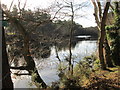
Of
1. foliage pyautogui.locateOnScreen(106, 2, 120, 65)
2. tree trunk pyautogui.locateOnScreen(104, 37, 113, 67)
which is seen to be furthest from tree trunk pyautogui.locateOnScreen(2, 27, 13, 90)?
foliage pyautogui.locateOnScreen(106, 2, 120, 65)

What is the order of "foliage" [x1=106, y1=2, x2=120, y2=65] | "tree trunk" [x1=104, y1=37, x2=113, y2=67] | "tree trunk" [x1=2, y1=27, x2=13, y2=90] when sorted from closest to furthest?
"tree trunk" [x1=2, y1=27, x2=13, y2=90]
"tree trunk" [x1=104, y1=37, x2=113, y2=67]
"foliage" [x1=106, y1=2, x2=120, y2=65]

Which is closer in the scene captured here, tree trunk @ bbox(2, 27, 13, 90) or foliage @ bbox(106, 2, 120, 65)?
tree trunk @ bbox(2, 27, 13, 90)

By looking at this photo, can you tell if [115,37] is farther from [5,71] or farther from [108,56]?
[5,71]

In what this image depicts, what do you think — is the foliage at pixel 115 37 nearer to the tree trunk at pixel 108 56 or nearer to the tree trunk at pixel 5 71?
the tree trunk at pixel 108 56

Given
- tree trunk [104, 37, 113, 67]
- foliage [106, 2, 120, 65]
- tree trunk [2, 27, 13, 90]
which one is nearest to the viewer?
tree trunk [2, 27, 13, 90]

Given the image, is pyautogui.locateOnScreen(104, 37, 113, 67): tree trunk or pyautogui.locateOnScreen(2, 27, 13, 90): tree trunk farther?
pyautogui.locateOnScreen(104, 37, 113, 67): tree trunk

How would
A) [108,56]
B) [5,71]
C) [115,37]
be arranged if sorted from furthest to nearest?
[115,37] → [108,56] → [5,71]

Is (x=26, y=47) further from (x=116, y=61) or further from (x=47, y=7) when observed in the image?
(x=116, y=61)

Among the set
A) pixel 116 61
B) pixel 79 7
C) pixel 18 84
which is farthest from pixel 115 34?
pixel 18 84

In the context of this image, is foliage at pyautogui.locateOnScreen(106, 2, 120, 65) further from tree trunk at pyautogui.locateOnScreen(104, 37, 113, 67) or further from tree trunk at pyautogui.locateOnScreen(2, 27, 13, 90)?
tree trunk at pyautogui.locateOnScreen(2, 27, 13, 90)

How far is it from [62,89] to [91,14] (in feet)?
15.2

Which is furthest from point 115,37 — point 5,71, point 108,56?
point 5,71

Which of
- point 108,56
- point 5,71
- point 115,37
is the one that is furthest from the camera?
point 115,37

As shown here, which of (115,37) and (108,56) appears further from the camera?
(115,37)
